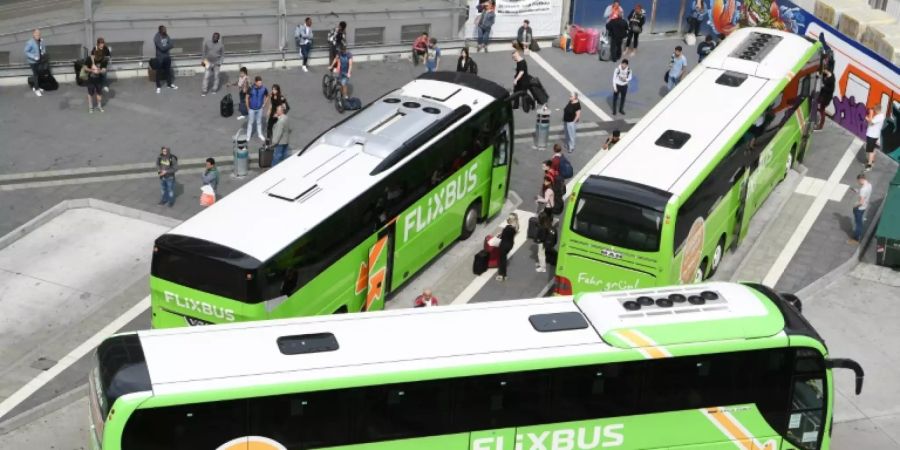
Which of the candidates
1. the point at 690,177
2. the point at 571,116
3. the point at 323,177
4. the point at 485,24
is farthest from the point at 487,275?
the point at 485,24

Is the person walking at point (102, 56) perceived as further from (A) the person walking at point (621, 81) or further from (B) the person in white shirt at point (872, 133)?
(B) the person in white shirt at point (872, 133)

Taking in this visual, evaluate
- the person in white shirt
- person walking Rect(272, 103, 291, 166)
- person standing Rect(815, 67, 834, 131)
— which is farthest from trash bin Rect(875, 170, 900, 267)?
person walking Rect(272, 103, 291, 166)

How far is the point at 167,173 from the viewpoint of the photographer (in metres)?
28.8

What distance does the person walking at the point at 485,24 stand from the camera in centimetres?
3969

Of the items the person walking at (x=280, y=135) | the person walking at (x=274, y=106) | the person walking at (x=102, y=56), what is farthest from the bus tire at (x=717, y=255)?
the person walking at (x=102, y=56)

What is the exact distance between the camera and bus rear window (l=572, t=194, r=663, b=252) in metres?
23.1

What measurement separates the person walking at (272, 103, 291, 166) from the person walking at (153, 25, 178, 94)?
19.2ft

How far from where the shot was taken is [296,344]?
16953 mm

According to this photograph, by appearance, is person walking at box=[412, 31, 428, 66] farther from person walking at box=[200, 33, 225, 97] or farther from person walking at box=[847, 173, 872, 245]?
person walking at box=[847, 173, 872, 245]

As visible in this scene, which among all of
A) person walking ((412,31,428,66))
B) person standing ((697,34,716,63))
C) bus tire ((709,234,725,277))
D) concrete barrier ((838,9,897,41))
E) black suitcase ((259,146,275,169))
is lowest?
bus tire ((709,234,725,277))

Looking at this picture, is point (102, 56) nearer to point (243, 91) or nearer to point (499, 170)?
point (243, 91)

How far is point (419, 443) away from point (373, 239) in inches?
291

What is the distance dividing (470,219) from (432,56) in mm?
11593

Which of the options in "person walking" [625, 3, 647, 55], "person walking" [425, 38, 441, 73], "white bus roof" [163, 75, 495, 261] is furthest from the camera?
"person walking" [625, 3, 647, 55]
